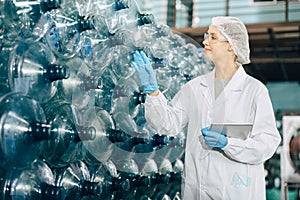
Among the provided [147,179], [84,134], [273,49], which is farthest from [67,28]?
[273,49]

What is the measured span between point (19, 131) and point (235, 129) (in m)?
0.85

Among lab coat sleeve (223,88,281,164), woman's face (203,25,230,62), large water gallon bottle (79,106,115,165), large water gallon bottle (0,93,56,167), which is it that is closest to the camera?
large water gallon bottle (0,93,56,167)

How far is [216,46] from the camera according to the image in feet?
5.64

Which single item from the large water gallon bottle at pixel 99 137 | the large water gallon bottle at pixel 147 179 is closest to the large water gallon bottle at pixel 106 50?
the large water gallon bottle at pixel 99 137

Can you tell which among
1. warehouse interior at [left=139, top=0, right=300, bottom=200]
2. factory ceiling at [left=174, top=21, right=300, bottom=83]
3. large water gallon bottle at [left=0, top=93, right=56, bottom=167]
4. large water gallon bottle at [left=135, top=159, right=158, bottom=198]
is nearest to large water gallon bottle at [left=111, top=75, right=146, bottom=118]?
large water gallon bottle at [left=135, top=159, right=158, bottom=198]

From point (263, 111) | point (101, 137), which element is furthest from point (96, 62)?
point (263, 111)

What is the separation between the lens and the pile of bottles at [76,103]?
3.78 feet

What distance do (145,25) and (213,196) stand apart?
0.82 meters

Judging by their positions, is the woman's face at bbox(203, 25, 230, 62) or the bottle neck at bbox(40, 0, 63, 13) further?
the woman's face at bbox(203, 25, 230, 62)

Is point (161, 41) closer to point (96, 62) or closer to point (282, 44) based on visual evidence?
point (96, 62)

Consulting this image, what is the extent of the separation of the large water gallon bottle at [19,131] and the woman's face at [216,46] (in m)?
0.79

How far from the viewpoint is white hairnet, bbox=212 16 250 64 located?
1732 millimetres

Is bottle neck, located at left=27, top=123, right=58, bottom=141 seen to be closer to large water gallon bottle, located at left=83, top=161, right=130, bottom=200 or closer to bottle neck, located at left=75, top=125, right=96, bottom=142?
bottle neck, located at left=75, top=125, right=96, bottom=142

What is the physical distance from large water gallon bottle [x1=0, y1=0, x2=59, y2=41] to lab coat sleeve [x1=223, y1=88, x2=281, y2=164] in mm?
753
